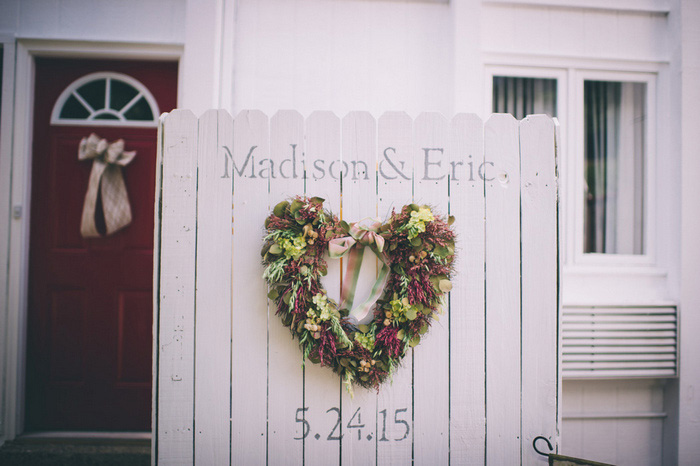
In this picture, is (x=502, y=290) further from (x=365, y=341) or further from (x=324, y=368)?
(x=324, y=368)

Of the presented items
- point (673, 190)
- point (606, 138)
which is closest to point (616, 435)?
point (673, 190)

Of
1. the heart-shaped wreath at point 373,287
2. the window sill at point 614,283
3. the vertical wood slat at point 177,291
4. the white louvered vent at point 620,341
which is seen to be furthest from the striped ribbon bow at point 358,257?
the window sill at point 614,283

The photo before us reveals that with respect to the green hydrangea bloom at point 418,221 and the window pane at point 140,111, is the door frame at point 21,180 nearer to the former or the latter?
the window pane at point 140,111

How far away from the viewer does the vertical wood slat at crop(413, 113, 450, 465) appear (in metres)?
1.71

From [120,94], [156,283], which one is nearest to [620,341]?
[156,283]

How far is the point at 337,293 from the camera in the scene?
5.59ft

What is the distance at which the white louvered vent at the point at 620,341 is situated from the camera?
2.60m

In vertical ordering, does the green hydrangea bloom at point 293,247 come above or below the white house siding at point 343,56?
below

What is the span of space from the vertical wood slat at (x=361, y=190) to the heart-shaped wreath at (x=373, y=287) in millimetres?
71

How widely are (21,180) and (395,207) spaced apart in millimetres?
2672

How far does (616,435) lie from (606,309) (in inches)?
35.6

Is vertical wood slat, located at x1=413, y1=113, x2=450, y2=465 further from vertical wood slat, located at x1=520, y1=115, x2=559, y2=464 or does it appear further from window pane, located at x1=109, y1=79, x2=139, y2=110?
window pane, located at x1=109, y1=79, x2=139, y2=110

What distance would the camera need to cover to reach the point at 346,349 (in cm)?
161

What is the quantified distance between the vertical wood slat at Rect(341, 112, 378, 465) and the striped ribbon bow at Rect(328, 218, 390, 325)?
4 centimetres
